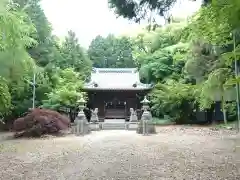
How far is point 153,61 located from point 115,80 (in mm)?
3576

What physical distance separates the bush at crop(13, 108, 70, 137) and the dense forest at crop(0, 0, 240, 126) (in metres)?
0.93

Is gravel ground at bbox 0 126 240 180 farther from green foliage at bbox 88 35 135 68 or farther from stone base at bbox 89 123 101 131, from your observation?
green foliage at bbox 88 35 135 68

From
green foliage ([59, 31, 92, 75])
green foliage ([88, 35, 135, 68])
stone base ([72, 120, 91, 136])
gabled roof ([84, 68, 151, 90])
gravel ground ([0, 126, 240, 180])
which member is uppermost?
green foliage ([88, 35, 135, 68])

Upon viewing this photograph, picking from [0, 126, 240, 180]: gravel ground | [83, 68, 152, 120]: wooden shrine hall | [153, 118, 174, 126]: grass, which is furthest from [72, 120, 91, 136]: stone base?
[83, 68, 152, 120]: wooden shrine hall

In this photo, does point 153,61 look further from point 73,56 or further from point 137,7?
point 137,7

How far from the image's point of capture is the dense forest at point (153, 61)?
8078 mm

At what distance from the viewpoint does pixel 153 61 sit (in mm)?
30266

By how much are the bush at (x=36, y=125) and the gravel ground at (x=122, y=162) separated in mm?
3546

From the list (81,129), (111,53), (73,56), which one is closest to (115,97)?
(73,56)

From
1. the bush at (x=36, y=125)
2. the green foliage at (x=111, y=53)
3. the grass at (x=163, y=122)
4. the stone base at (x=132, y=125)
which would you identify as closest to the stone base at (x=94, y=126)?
the stone base at (x=132, y=125)

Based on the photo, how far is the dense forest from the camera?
8078 millimetres

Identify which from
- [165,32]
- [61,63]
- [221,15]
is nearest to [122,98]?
[61,63]

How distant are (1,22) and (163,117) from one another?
801 inches

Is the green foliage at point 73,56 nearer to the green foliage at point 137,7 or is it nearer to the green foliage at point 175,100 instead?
the green foliage at point 175,100
